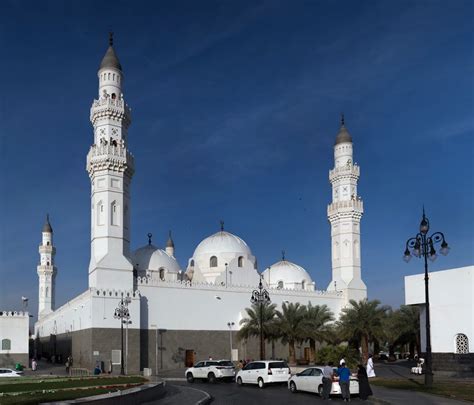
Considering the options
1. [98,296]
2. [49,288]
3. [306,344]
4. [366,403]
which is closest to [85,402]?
[366,403]

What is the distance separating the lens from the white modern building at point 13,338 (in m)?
43.8

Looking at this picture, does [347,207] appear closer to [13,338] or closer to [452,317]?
[452,317]

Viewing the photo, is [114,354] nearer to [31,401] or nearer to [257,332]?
[257,332]

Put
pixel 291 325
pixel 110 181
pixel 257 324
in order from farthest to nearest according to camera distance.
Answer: pixel 257 324, pixel 291 325, pixel 110 181

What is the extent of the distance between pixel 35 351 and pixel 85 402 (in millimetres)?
60381

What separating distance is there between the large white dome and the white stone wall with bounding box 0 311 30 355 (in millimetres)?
22536

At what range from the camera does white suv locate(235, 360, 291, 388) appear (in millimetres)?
25438

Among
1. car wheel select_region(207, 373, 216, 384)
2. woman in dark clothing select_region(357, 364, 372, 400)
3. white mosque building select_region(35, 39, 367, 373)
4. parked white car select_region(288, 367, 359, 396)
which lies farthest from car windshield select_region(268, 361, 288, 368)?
white mosque building select_region(35, 39, 367, 373)

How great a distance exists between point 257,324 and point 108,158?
51.2ft

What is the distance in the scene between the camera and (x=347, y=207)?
5391cm

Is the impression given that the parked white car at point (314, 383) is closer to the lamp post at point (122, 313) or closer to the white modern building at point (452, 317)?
the white modern building at point (452, 317)

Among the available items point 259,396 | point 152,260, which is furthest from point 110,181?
point 259,396

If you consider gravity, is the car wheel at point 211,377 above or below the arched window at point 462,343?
below

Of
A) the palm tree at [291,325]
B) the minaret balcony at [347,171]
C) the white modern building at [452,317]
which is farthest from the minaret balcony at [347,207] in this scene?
the white modern building at [452,317]
